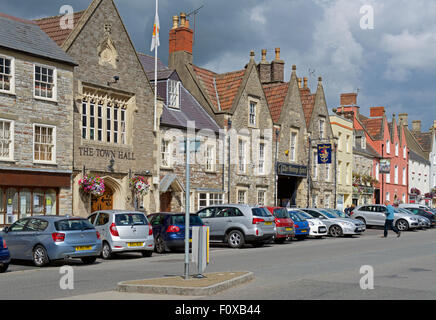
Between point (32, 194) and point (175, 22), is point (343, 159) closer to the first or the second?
point (175, 22)

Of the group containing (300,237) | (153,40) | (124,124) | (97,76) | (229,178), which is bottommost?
(300,237)

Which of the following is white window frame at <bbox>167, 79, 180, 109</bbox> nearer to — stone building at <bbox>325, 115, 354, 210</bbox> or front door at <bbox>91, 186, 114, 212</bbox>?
front door at <bbox>91, 186, 114, 212</bbox>

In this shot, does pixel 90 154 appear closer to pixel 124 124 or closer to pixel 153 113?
pixel 124 124

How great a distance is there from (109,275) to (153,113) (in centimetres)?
1710

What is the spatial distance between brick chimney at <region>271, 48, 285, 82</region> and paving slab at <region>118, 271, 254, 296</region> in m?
35.4

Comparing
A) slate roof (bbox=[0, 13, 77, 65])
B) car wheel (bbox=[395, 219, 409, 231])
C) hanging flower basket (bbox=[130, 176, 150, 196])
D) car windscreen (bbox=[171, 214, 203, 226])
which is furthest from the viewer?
car wheel (bbox=[395, 219, 409, 231])

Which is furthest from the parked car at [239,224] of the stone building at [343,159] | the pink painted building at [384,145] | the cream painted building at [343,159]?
the pink painted building at [384,145]

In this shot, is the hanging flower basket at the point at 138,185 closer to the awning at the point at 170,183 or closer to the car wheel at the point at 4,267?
the awning at the point at 170,183

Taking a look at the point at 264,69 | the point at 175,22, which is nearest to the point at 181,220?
the point at 175,22

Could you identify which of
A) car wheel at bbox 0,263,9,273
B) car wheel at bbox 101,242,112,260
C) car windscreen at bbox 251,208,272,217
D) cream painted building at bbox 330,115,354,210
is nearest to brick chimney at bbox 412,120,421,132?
cream painted building at bbox 330,115,354,210

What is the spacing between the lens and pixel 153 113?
101 feet

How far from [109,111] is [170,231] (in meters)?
9.40

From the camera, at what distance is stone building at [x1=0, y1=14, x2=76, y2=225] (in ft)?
77.1

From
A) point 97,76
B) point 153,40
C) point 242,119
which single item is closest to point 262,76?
point 242,119
